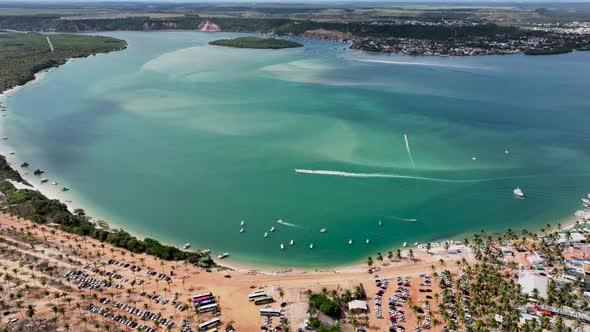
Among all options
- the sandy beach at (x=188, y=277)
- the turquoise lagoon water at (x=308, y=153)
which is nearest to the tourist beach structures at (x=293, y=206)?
the sandy beach at (x=188, y=277)

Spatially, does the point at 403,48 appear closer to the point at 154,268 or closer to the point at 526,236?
the point at 526,236

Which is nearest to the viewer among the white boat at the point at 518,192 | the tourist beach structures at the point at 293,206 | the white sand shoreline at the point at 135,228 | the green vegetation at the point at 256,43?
the tourist beach structures at the point at 293,206

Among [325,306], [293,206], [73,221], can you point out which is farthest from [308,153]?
[73,221]

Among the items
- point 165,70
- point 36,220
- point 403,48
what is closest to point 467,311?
point 36,220

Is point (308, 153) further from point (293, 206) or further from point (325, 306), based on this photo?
point (325, 306)

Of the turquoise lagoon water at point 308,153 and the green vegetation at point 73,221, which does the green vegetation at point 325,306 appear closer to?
the turquoise lagoon water at point 308,153

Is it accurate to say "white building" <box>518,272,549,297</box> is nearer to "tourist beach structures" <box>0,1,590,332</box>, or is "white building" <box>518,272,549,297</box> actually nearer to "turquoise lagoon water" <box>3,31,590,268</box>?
"tourist beach structures" <box>0,1,590,332</box>
